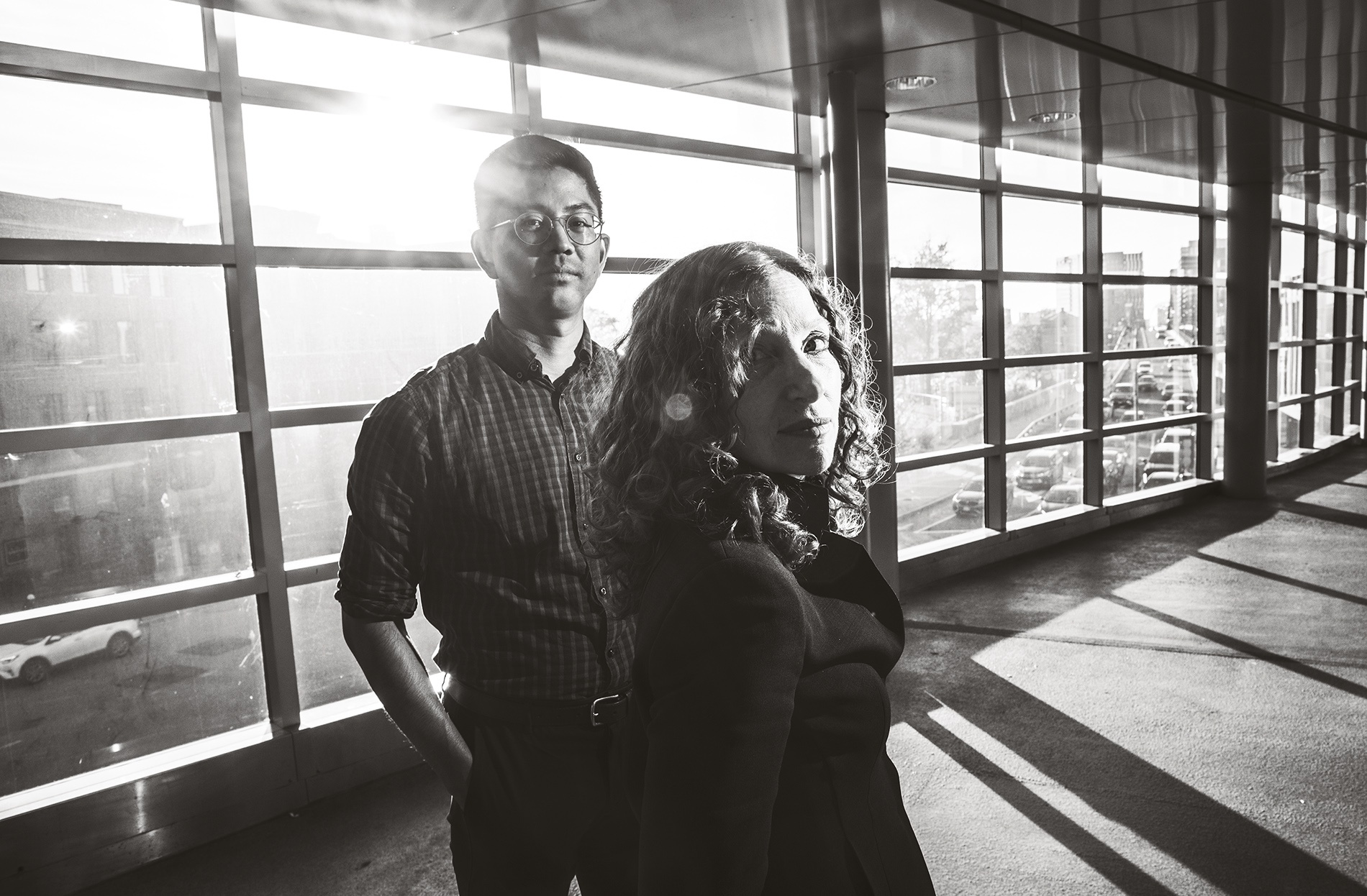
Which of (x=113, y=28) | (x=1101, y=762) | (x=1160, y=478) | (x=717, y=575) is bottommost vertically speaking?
(x=1101, y=762)

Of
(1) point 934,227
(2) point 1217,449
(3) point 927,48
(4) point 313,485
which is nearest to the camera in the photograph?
(4) point 313,485

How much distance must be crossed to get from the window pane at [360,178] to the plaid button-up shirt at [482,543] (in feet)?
7.22

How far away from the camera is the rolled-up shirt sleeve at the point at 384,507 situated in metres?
1.73

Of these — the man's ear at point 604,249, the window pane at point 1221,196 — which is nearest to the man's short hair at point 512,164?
the man's ear at point 604,249

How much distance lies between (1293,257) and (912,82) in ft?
29.1

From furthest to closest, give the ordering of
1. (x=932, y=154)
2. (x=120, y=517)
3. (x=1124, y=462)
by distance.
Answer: (x=1124, y=462) → (x=932, y=154) → (x=120, y=517)

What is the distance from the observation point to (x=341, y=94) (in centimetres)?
400

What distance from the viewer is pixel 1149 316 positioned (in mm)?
9234

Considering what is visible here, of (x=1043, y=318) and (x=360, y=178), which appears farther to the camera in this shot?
(x=1043, y=318)

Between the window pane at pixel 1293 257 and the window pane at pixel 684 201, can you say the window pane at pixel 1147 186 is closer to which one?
the window pane at pixel 1293 257

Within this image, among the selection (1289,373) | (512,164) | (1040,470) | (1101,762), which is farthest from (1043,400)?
(512,164)

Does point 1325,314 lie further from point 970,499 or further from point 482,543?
point 482,543

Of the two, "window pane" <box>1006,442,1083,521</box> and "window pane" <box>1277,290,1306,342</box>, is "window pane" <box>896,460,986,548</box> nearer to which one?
"window pane" <box>1006,442,1083,521</box>

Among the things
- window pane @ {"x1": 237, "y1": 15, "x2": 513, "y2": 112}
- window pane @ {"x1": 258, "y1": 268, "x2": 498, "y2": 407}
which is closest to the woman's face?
window pane @ {"x1": 258, "y1": 268, "x2": 498, "y2": 407}
